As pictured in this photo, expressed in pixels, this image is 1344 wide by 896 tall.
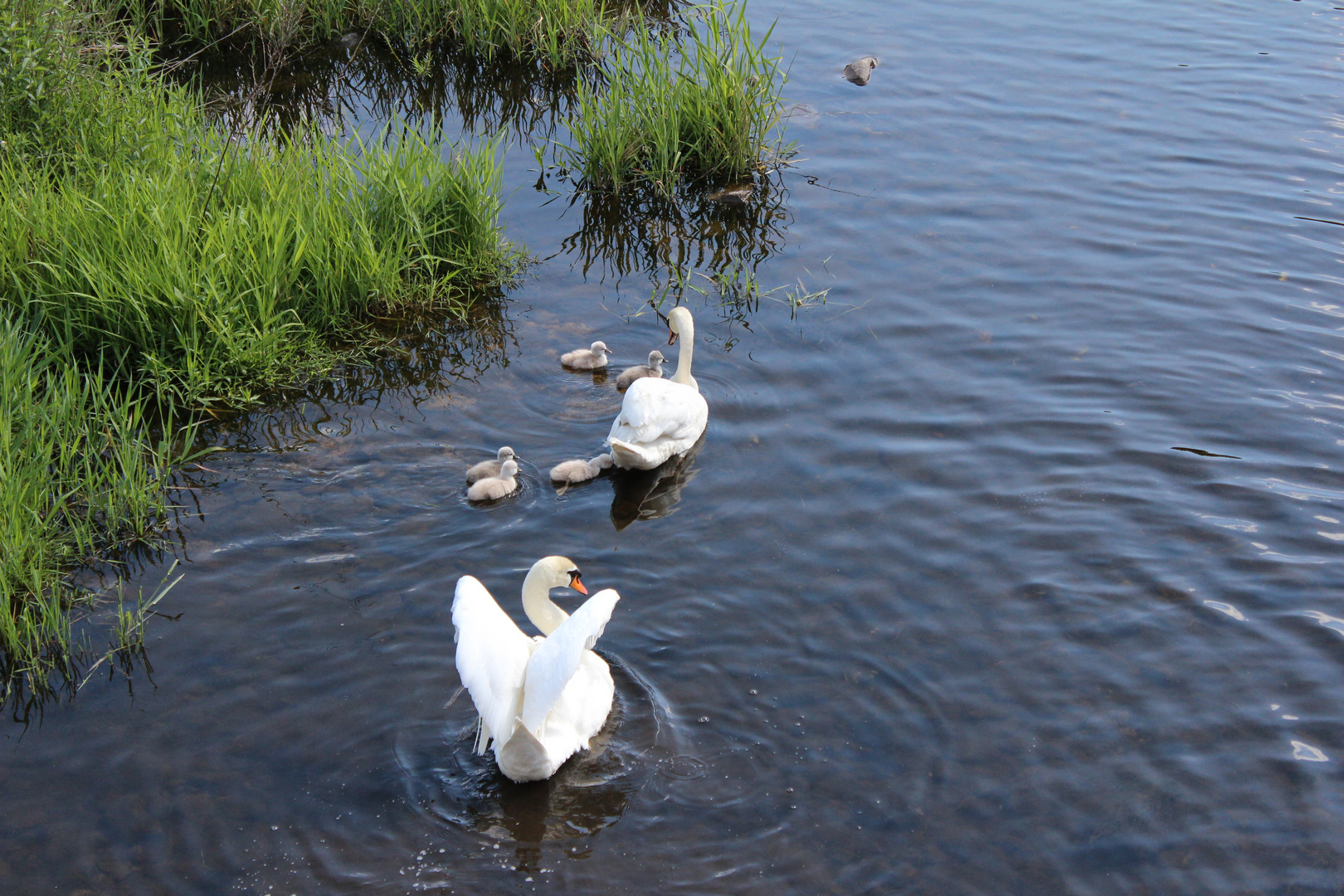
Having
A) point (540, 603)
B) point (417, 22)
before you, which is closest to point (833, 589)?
point (540, 603)

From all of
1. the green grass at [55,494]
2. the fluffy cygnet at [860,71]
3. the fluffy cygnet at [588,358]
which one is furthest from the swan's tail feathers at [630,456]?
the fluffy cygnet at [860,71]

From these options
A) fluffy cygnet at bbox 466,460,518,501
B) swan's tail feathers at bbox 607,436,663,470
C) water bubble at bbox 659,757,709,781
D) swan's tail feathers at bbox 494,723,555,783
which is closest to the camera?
swan's tail feathers at bbox 494,723,555,783

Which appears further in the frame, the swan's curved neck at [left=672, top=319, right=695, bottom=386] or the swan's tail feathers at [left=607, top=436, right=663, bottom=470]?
the swan's curved neck at [left=672, top=319, right=695, bottom=386]

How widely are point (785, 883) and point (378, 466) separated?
374 centimetres

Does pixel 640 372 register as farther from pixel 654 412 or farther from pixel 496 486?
pixel 496 486

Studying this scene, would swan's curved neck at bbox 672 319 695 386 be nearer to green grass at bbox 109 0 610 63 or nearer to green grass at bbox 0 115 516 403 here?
green grass at bbox 0 115 516 403

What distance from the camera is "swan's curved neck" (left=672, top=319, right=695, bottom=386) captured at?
7320 millimetres

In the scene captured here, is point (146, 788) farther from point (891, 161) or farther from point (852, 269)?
point (891, 161)

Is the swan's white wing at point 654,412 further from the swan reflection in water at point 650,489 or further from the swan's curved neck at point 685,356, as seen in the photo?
the swan's curved neck at point 685,356

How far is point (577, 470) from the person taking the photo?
21.7ft

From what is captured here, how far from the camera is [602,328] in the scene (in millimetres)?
8523

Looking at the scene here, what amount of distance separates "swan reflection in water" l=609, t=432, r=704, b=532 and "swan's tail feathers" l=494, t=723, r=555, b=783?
2.09 metres

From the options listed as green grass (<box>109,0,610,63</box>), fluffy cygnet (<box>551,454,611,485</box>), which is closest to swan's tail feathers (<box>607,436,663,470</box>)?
fluffy cygnet (<box>551,454,611,485</box>)

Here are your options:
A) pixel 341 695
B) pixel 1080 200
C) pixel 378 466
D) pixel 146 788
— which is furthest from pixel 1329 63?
pixel 146 788
